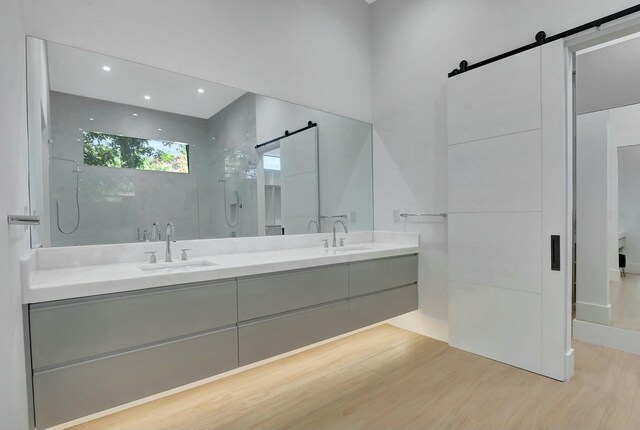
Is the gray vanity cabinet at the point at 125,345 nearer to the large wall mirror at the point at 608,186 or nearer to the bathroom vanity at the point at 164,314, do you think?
the bathroom vanity at the point at 164,314

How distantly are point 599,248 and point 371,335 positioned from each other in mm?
2238

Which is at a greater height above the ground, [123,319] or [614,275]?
[123,319]

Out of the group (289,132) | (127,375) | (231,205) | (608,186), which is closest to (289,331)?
(127,375)

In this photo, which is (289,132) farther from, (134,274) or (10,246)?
(10,246)

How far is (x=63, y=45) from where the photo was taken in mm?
1875

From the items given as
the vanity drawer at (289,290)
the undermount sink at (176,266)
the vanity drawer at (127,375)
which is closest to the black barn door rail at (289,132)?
the undermount sink at (176,266)

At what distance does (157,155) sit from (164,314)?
1.11 metres

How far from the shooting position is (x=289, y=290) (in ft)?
7.04

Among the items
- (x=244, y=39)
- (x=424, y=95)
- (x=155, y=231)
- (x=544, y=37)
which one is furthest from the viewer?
(x=424, y=95)

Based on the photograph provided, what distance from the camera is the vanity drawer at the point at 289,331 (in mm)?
1942

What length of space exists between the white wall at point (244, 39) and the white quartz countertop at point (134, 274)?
1.33 metres

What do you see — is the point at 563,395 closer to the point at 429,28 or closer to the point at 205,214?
the point at 205,214

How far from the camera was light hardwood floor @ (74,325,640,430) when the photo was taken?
1.81m

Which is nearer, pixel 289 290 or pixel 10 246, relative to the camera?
pixel 10 246
